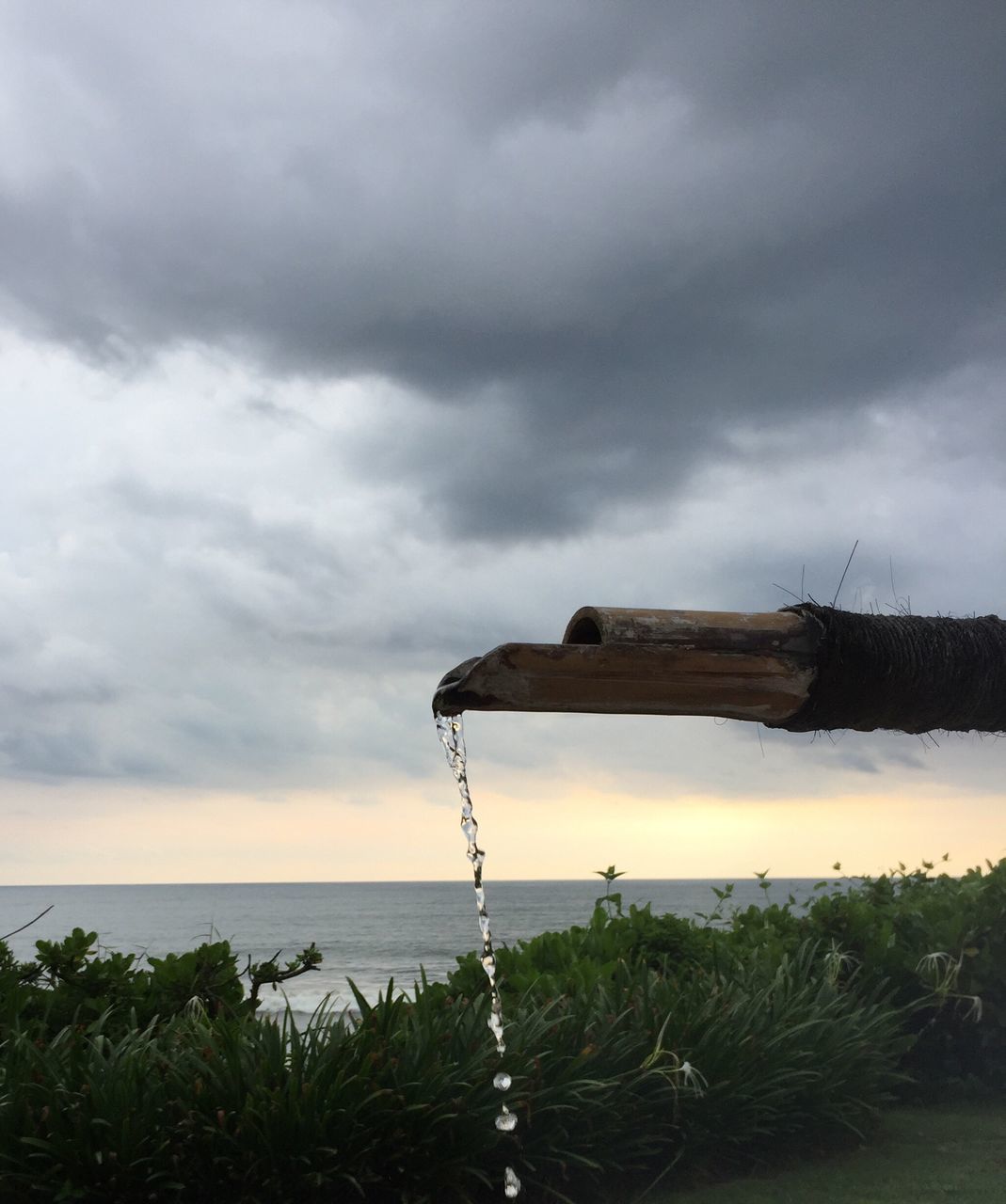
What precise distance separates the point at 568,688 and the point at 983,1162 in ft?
13.8

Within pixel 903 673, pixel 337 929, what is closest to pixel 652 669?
pixel 903 673

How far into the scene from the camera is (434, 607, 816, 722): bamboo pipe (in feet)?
10.2

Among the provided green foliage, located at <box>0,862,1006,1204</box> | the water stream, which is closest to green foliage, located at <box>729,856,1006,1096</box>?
green foliage, located at <box>0,862,1006,1204</box>

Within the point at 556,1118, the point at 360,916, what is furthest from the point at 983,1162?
the point at 360,916

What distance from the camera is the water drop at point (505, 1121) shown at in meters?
4.46

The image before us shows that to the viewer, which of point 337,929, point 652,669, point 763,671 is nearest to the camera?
Result: point 652,669

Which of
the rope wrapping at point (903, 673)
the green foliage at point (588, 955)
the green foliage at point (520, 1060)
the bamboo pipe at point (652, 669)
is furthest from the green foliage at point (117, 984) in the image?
the rope wrapping at point (903, 673)

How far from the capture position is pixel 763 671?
137 inches

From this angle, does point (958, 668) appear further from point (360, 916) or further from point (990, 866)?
point (360, 916)

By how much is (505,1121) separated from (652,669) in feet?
7.92

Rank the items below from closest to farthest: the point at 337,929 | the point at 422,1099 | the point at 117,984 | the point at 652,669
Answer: the point at 652,669 < the point at 422,1099 < the point at 117,984 < the point at 337,929

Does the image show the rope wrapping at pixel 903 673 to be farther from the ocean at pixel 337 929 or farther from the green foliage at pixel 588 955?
the ocean at pixel 337 929

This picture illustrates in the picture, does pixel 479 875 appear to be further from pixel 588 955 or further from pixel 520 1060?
pixel 588 955

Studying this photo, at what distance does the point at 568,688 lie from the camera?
3164 mm
